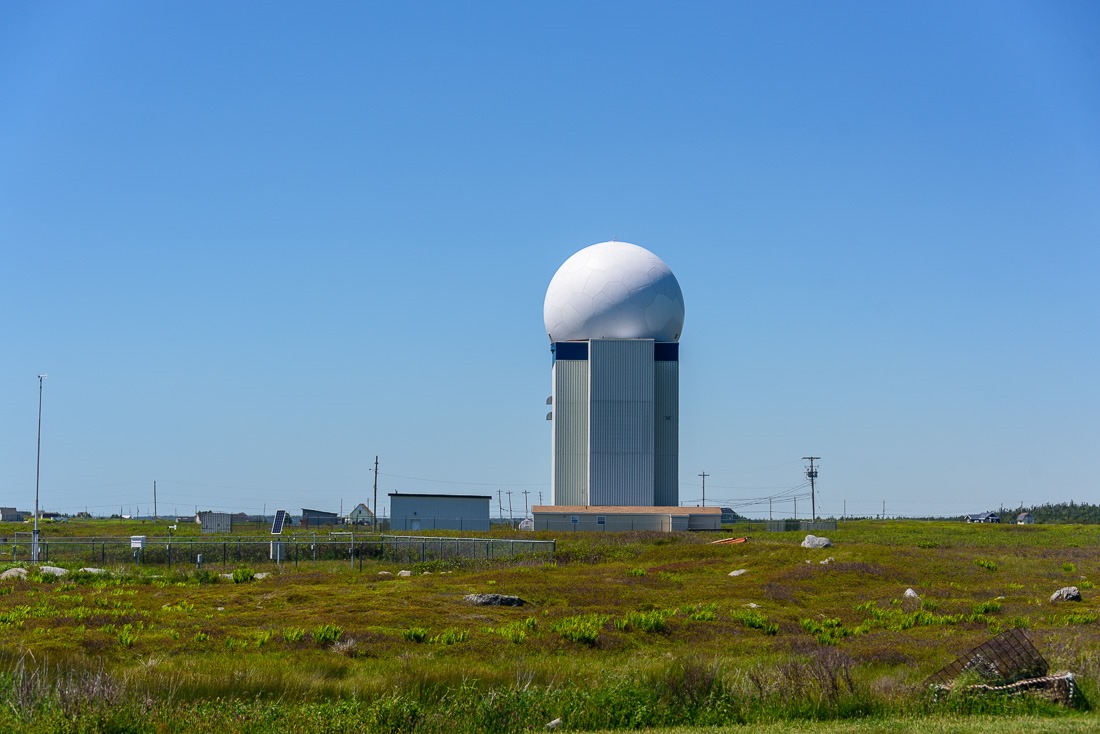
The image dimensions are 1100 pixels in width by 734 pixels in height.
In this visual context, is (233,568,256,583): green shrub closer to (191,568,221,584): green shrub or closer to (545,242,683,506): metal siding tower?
(191,568,221,584): green shrub

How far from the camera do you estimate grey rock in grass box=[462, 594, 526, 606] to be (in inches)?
1077

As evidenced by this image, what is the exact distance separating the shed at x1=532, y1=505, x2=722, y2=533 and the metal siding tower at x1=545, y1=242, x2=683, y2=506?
1.69m

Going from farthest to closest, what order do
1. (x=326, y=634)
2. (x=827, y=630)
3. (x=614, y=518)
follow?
(x=614, y=518), (x=827, y=630), (x=326, y=634)

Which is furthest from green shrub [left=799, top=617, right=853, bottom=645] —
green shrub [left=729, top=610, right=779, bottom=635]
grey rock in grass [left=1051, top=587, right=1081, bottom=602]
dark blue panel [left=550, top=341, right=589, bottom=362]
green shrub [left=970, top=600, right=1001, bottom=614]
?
dark blue panel [left=550, top=341, right=589, bottom=362]

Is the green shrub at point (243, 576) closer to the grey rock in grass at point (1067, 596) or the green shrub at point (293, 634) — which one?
the green shrub at point (293, 634)

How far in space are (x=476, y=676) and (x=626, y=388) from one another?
53.2 metres

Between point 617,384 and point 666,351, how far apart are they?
447 cm

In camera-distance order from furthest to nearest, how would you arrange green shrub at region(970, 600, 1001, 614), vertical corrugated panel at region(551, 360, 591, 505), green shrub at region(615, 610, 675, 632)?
vertical corrugated panel at region(551, 360, 591, 505)
green shrub at region(970, 600, 1001, 614)
green shrub at region(615, 610, 675, 632)

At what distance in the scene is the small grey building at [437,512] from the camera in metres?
71.9

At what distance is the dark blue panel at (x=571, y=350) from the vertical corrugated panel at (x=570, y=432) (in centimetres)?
29

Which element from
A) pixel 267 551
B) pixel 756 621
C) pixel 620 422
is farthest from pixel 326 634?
pixel 620 422

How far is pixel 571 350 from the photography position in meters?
70.8

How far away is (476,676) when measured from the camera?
1650 centimetres

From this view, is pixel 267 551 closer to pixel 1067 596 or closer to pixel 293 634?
pixel 293 634
